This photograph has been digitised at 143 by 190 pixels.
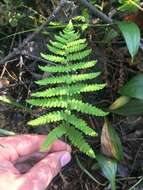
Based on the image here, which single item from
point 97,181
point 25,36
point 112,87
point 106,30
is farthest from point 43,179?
point 25,36

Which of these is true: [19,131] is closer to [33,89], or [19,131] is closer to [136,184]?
[33,89]

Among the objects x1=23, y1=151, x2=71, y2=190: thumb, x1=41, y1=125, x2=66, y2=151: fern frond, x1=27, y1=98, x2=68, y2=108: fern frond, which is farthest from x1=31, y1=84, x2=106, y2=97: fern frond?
x1=23, y1=151, x2=71, y2=190: thumb

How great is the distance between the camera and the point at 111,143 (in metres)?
1.92

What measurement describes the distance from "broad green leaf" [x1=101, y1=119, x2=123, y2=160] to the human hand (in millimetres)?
276

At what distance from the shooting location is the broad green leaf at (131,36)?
183cm

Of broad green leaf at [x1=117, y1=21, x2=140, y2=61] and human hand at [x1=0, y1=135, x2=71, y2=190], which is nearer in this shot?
human hand at [x1=0, y1=135, x2=71, y2=190]

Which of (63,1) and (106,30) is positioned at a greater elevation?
(63,1)

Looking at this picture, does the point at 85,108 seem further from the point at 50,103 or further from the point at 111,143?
the point at 111,143

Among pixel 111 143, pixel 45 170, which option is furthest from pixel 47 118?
pixel 111 143

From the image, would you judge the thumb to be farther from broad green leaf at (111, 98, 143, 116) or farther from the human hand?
broad green leaf at (111, 98, 143, 116)

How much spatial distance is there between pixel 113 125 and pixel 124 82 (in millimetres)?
213

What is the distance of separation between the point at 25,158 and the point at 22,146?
0.09 metres

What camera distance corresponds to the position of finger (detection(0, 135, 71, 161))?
163 centimetres

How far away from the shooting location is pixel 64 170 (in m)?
2.01
